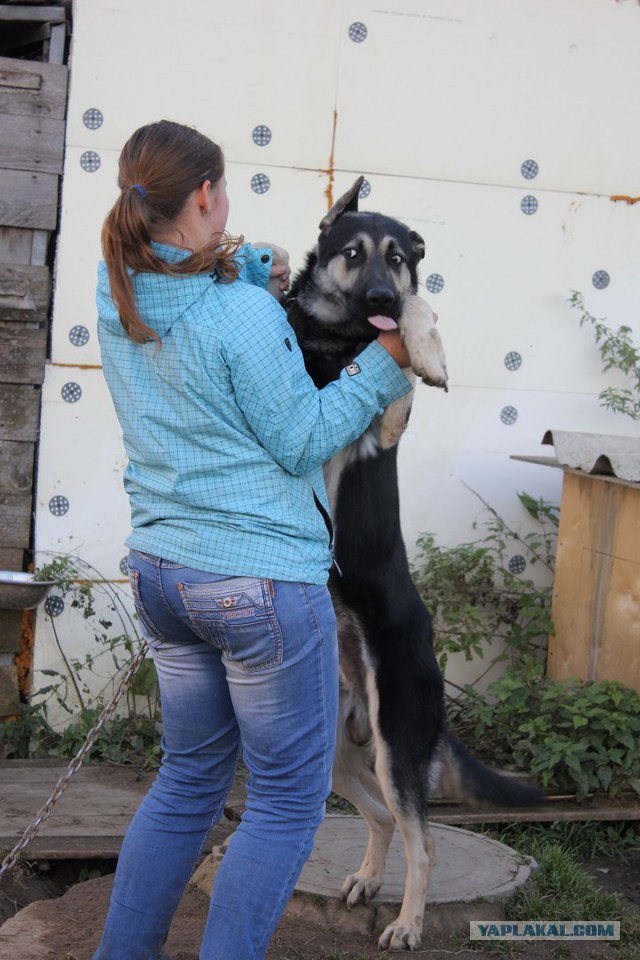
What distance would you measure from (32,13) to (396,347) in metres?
3.26

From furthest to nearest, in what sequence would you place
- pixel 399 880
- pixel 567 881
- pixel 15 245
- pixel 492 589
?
pixel 492 589 < pixel 15 245 < pixel 567 881 < pixel 399 880

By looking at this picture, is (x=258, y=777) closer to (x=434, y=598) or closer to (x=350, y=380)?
(x=350, y=380)

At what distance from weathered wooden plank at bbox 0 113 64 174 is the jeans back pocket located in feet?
10.5

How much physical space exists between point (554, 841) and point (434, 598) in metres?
1.24

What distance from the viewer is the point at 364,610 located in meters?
3.29

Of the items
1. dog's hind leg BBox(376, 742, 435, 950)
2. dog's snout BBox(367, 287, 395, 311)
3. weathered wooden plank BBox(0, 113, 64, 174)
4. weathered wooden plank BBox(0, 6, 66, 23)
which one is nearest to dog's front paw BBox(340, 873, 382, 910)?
dog's hind leg BBox(376, 742, 435, 950)

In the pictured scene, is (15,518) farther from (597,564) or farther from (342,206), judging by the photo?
(597,564)

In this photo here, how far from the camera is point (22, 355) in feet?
16.2

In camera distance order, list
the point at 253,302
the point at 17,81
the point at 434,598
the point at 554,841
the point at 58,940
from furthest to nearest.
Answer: the point at 434,598
the point at 17,81
the point at 554,841
the point at 58,940
the point at 253,302

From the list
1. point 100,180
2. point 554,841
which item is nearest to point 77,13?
point 100,180

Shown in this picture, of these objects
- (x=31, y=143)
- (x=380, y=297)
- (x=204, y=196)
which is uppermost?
(x=31, y=143)

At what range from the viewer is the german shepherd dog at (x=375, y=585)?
3184mm

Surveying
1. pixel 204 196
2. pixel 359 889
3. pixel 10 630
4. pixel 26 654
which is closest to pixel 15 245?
pixel 10 630

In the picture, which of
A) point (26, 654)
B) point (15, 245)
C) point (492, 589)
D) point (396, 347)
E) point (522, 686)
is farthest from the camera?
point (492, 589)
